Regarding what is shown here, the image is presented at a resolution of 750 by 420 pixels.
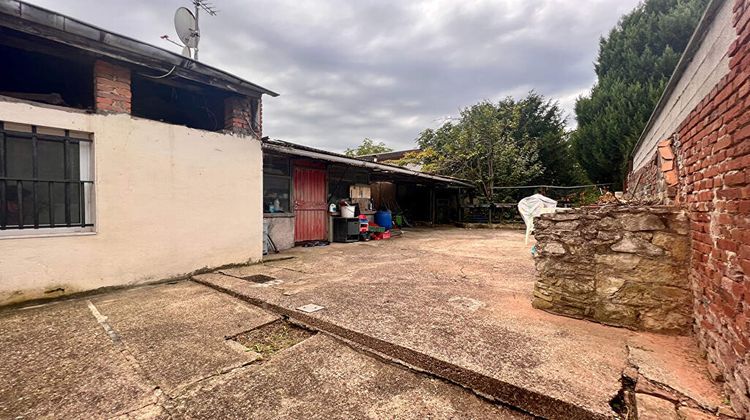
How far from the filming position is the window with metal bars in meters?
3.25

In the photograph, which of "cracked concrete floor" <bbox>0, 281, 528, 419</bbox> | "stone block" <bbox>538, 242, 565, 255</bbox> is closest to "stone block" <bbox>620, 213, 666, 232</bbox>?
"stone block" <bbox>538, 242, 565, 255</bbox>

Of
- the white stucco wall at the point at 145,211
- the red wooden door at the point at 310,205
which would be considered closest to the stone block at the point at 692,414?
the white stucco wall at the point at 145,211

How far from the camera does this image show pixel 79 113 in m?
3.51

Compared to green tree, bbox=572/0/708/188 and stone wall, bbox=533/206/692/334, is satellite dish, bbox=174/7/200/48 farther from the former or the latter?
green tree, bbox=572/0/708/188

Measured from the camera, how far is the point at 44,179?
11.3 ft

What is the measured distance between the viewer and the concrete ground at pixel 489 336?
1640 mm

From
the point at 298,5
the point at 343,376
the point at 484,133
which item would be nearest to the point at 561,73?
the point at 484,133

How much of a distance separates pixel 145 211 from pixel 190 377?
3.05 m

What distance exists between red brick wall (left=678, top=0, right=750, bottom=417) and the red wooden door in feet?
22.8

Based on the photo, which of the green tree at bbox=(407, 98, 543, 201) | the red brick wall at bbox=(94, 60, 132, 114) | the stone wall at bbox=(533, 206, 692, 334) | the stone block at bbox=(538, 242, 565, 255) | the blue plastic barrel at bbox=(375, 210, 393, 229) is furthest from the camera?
the green tree at bbox=(407, 98, 543, 201)

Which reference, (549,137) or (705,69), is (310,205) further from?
(549,137)

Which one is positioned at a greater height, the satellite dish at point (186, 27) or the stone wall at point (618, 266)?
the satellite dish at point (186, 27)

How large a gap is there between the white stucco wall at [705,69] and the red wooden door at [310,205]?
6.84m

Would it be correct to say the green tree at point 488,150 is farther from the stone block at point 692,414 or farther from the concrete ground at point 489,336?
the stone block at point 692,414
